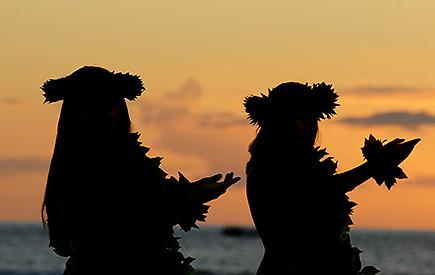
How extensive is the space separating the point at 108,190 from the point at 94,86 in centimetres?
79

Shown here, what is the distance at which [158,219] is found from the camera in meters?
11.2

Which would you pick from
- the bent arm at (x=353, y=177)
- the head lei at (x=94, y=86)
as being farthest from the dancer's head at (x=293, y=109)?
the head lei at (x=94, y=86)

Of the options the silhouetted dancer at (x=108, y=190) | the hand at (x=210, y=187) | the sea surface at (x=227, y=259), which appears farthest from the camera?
the sea surface at (x=227, y=259)

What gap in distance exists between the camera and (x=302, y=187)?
12.1 m

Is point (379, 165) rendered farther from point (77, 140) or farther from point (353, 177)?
point (77, 140)

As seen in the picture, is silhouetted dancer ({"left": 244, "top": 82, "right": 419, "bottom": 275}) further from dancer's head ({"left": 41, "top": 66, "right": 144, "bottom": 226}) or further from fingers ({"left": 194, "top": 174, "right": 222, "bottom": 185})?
dancer's head ({"left": 41, "top": 66, "right": 144, "bottom": 226})

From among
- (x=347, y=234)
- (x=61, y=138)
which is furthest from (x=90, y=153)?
(x=347, y=234)

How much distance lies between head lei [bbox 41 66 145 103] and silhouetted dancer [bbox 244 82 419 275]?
1332 mm

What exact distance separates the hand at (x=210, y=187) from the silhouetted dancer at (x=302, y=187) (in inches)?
46.0

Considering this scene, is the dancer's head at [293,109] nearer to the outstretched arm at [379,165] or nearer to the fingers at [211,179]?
the outstretched arm at [379,165]

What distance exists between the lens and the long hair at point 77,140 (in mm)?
11016

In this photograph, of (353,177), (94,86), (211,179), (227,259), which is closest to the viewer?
(211,179)

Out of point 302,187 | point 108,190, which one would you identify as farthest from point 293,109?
point 108,190

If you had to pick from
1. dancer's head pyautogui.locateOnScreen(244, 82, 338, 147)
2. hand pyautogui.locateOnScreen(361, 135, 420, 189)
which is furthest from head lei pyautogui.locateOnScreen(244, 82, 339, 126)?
hand pyautogui.locateOnScreen(361, 135, 420, 189)
